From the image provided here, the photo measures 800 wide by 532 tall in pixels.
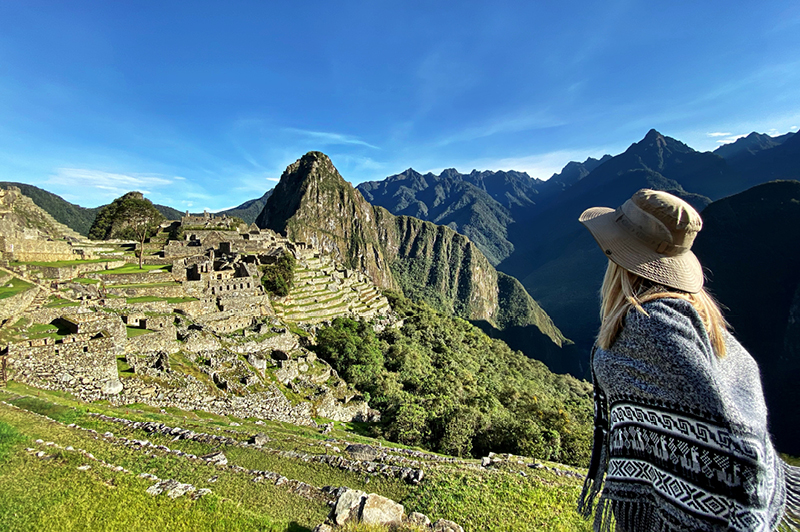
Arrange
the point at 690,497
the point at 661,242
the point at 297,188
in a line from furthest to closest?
the point at 297,188 → the point at 661,242 → the point at 690,497

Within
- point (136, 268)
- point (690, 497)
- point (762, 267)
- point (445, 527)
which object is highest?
point (762, 267)

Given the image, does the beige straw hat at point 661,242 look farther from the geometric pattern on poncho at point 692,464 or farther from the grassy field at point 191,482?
the grassy field at point 191,482

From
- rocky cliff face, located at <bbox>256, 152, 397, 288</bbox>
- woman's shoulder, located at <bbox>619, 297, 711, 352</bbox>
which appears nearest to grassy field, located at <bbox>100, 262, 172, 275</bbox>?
woman's shoulder, located at <bbox>619, 297, 711, 352</bbox>

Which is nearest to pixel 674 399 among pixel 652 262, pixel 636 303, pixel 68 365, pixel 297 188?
pixel 636 303

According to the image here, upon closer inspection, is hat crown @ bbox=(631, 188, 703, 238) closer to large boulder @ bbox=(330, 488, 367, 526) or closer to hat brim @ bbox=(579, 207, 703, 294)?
hat brim @ bbox=(579, 207, 703, 294)

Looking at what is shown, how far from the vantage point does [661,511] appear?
93.3 inches

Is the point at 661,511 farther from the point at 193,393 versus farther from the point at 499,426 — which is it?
the point at 499,426

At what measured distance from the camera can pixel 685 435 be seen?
2.23 m

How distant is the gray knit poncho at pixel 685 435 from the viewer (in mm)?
2094

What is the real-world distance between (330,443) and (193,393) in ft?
22.4

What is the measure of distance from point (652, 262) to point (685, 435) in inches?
46.1

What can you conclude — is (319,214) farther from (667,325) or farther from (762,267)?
(667,325)

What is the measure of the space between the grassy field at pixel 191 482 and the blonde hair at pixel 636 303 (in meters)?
5.55


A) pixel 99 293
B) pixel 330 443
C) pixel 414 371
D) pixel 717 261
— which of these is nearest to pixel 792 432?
pixel 717 261
